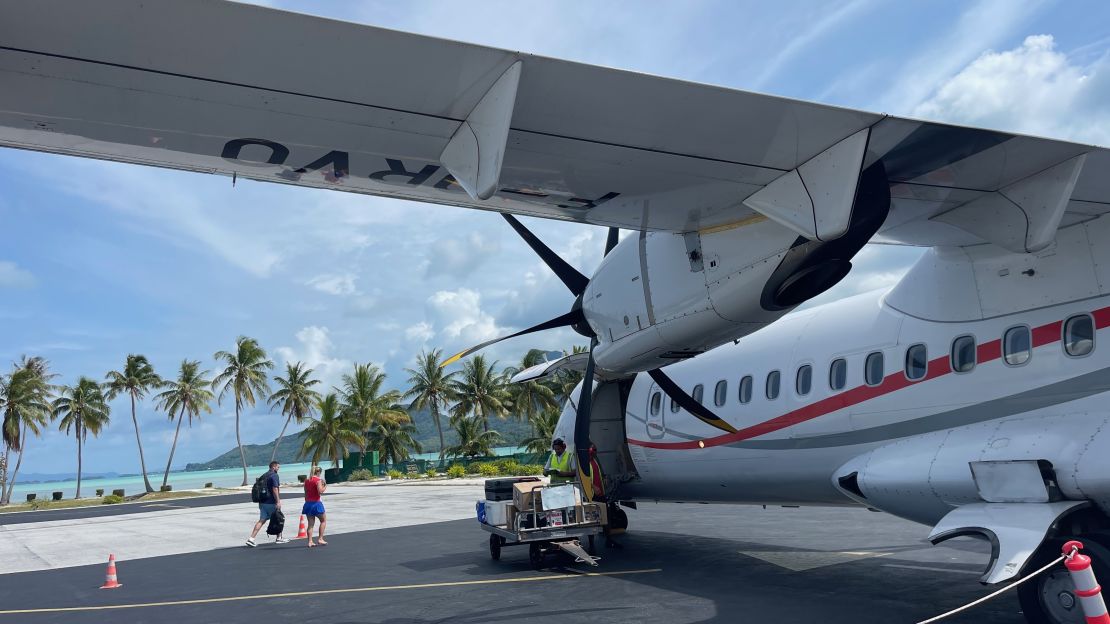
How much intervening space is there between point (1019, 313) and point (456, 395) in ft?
169

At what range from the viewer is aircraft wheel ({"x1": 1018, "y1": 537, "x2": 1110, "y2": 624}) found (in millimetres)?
6027

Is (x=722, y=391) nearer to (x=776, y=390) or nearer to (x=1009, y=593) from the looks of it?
(x=776, y=390)

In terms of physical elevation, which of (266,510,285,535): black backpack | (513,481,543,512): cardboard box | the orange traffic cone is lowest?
the orange traffic cone

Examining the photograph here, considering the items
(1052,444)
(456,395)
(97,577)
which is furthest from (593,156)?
(456,395)

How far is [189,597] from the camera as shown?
1059 cm

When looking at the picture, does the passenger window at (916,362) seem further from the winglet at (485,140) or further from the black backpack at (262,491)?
the black backpack at (262,491)

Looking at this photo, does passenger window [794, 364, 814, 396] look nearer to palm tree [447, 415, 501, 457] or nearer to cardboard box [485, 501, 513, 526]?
cardboard box [485, 501, 513, 526]

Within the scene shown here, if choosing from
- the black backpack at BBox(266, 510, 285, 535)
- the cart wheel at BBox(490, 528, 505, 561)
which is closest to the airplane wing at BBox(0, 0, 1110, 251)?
the cart wheel at BBox(490, 528, 505, 561)

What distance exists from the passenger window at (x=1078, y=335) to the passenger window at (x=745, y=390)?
407 cm

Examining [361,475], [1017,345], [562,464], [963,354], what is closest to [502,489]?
[562,464]

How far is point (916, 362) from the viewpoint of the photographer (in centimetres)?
807

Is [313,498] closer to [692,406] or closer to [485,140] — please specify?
[692,406]

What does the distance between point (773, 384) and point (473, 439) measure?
42958 mm

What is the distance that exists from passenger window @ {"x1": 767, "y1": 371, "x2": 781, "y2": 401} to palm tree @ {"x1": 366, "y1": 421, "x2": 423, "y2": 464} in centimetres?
4866
